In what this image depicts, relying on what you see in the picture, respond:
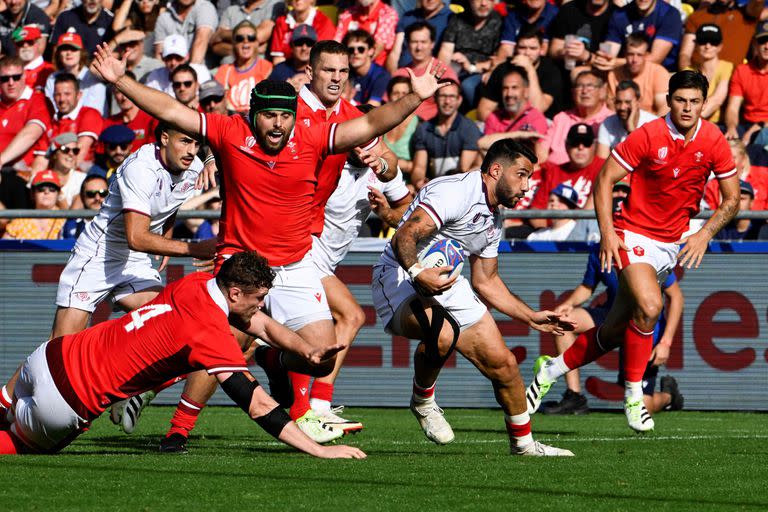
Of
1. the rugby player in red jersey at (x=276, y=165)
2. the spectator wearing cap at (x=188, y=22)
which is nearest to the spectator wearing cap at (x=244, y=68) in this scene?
the spectator wearing cap at (x=188, y=22)

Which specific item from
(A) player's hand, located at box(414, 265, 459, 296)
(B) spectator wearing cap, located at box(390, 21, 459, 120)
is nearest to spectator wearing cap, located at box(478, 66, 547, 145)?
(B) spectator wearing cap, located at box(390, 21, 459, 120)

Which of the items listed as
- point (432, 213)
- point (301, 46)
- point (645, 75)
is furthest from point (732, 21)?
point (432, 213)

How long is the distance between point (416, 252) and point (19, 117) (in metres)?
9.53

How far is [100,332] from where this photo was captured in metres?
7.69

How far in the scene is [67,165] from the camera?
1596 centimetres

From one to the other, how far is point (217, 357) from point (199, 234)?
6789 mm

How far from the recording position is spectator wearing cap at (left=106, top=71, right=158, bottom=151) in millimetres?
16281

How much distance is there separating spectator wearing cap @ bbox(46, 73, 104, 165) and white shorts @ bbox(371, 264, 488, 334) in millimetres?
8088

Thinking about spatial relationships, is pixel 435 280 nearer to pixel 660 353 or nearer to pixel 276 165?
pixel 276 165

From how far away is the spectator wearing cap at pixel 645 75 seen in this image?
51.2ft

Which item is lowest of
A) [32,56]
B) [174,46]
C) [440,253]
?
[32,56]

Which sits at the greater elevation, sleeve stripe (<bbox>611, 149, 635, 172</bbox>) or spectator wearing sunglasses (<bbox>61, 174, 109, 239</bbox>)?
sleeve stripe (<bbox>611, 149, 635, 172</bbox>)

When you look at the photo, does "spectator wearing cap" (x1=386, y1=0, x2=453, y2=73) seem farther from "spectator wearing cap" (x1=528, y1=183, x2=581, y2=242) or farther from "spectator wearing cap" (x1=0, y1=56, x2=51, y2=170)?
"spectator wearing cap" (x1=0, y1=56, x2=51, y2=170)

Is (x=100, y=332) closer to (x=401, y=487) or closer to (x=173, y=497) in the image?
(x=173, y=497)
